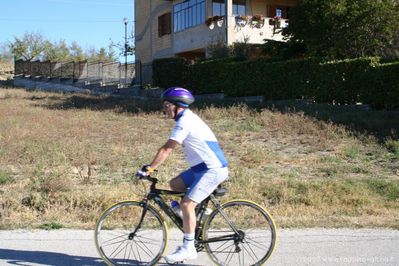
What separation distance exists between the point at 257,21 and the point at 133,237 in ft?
85.4

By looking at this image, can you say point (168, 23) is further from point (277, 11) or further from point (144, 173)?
point (144, 173)

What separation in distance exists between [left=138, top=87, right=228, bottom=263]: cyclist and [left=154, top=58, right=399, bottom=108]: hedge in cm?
1425

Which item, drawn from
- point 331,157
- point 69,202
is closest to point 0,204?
point 69,202

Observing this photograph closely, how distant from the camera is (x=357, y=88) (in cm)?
1998

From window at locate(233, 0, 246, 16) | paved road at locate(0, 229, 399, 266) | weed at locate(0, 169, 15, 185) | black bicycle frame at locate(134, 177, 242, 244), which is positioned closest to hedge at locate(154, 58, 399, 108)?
window at locate(233, 0, 246, 16)

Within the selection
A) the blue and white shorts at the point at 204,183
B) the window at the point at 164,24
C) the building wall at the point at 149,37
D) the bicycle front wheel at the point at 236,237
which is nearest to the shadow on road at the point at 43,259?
the bicycle front wheel at the point at 236,237

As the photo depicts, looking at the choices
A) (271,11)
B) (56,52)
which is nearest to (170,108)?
(271,11)

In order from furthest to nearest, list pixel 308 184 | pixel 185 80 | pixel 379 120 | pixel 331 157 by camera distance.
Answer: pixel 185 80 < pixel 379 120 < pixel 331 157 < pixel 308 184

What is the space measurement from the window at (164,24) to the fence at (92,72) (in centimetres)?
303

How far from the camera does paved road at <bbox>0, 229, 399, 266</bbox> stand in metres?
5.83

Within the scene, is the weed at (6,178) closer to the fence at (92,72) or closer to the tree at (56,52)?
the fence at (92,72)

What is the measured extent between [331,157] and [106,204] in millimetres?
6044

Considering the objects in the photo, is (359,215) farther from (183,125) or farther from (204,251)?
(183,125)

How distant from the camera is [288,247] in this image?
20.8 feet
